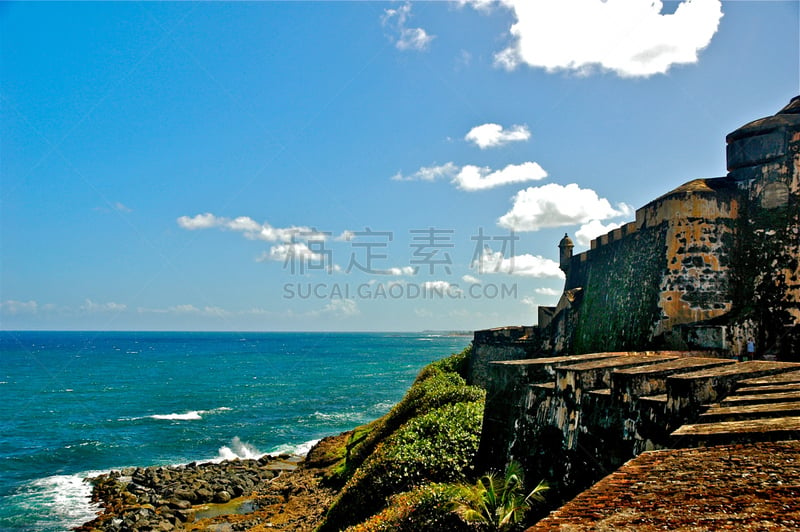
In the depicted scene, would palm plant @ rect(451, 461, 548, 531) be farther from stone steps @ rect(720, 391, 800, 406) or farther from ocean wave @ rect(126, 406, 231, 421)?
ocean wave @ rect(126, 406, 231, 421)

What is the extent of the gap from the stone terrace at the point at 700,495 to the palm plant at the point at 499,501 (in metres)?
5.23

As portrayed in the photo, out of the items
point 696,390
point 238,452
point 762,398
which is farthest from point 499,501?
point 238,452

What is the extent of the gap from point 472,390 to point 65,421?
1711 inches

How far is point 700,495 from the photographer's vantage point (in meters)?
3.87

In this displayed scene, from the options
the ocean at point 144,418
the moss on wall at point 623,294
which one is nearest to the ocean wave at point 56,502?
the ocean at point 144,418

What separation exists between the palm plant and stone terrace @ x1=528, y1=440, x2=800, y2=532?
5.23 metres

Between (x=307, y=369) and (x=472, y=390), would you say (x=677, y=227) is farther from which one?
(x=307, y=369)

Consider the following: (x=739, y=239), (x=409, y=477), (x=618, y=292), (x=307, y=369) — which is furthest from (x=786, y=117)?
(x=307, y=369)

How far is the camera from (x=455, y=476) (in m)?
13.4

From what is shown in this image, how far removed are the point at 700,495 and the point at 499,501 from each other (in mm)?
6759

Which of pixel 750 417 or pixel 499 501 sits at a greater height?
pixel 750 417

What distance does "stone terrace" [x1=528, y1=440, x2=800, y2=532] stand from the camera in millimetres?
3490

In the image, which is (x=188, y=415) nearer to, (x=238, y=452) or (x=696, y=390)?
(x=238, y=452)

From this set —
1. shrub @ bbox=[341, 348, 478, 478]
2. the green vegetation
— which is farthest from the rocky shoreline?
the green vegetation
